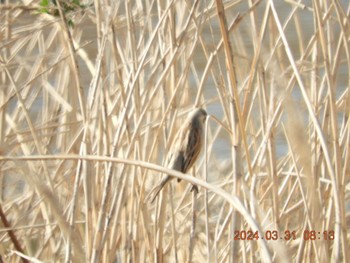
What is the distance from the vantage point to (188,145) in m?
1.86

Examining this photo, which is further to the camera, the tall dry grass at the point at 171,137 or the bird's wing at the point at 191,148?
the bird's wing at the point at 191,148

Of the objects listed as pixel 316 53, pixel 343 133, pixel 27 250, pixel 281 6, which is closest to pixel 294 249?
pixel 343 133

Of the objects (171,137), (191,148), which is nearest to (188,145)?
(191,148)

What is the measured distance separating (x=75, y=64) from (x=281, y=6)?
4452mm

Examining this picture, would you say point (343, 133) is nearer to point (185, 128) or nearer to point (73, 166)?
point (185, 128)

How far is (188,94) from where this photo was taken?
279cm

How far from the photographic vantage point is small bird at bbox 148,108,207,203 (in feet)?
6.13

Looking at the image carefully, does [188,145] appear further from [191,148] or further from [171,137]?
[171,137]

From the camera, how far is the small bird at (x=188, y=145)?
1.87m

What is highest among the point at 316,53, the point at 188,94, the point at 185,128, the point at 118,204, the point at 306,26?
the point at 306,26

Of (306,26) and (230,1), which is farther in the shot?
(306,26)

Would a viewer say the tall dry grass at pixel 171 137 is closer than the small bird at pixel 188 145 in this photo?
Yes

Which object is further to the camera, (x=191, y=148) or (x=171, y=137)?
(x=171, y=137)

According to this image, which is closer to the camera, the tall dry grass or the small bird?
the tall dry grass
